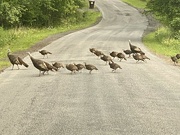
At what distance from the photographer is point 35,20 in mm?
46781

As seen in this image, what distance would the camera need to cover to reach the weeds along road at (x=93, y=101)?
9.34 m

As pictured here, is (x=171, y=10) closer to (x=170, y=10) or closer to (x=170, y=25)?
(x=170, y=10)

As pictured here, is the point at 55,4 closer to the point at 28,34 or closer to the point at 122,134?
the point at 28,34

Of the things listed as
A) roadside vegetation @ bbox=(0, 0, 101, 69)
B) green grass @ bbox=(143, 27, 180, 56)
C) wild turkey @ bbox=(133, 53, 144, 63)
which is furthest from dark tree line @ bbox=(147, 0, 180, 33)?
wild turkey @ bbox=(133, 53, 144, 63)

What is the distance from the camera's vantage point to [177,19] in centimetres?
3170

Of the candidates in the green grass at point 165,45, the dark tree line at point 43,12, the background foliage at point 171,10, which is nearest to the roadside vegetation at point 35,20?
the dark tree line at point 43,12

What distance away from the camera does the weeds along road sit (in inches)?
368

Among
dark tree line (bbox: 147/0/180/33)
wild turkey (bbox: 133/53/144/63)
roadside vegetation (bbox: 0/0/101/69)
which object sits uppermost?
dark tree line (bbox: 147/0/180/33)

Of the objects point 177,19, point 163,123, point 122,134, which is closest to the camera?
point 122,134

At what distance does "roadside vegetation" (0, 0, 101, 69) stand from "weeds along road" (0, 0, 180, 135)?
13548 mm

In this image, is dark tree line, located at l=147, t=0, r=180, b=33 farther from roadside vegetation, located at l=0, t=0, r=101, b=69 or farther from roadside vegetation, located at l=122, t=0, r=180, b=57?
roadside vegetation, located at l=0, t=0, r=101, b=69

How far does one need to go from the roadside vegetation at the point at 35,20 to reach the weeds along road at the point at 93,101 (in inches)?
533

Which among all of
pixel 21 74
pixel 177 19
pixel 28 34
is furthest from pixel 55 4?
pixel 21 74

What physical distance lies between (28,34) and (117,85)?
25.1 m
